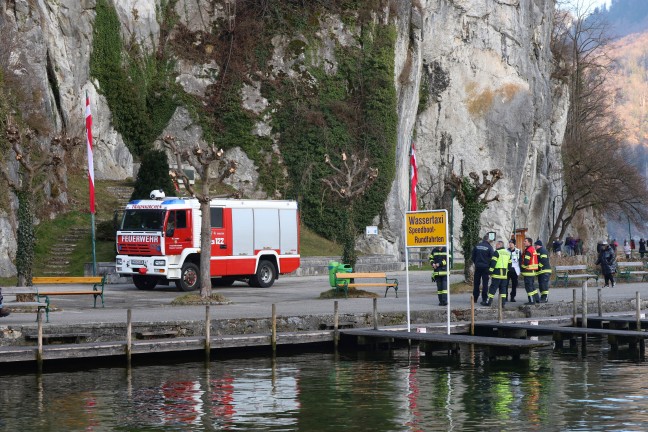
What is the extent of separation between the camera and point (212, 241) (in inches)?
1426

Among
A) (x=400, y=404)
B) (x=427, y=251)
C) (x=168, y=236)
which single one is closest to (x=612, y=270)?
(x=168, y=236)

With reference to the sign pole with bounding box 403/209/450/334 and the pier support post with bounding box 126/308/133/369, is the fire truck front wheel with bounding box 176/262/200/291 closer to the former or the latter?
the sign pole with bounding box 403/209/450/334

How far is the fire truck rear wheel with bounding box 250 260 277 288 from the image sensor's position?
1517 inches

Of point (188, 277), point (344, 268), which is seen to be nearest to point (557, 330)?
point (344, 268)

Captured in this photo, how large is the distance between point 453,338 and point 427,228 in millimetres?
2486

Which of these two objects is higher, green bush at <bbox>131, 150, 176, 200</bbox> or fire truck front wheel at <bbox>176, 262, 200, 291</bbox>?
green bush at <bbox>131, 150, 176, 200</bbox>

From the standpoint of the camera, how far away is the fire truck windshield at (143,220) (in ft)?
115

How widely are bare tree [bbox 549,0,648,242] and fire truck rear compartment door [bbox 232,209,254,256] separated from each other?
39.8 meters

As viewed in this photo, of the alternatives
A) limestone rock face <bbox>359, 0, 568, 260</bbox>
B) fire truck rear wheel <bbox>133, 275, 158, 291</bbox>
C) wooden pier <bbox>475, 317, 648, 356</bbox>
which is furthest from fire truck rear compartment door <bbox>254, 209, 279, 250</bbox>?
limestone rock face <bbox>359, 0, 568, 260</bbox>

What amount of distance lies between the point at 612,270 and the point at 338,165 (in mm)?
20419

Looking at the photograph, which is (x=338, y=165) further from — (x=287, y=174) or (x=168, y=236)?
(x=168, y=236)

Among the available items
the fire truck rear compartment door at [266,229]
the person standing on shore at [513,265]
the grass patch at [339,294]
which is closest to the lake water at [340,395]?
the person standing on shore at [513,265]

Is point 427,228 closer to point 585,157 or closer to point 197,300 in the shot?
point 197,300

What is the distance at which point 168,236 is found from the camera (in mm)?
35031
